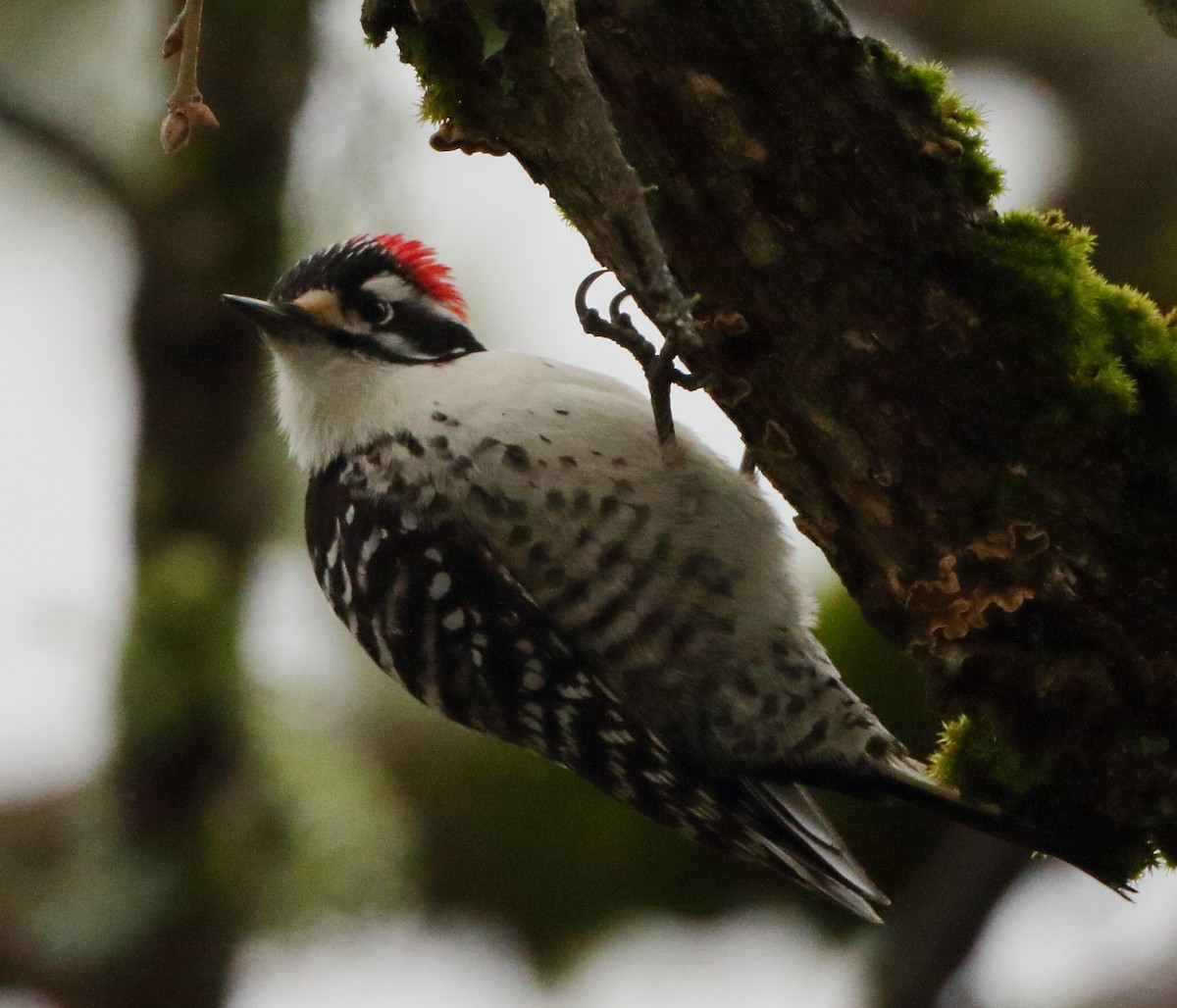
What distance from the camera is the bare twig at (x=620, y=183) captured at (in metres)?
2.17

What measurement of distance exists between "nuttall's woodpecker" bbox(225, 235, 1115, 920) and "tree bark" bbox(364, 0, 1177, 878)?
3.05 feet

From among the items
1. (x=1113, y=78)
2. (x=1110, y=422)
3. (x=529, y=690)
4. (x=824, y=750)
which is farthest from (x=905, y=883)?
(x=1113, y=78)

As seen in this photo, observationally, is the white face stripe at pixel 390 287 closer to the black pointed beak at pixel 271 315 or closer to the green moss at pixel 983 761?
the black pointed beak at pixel 271 315

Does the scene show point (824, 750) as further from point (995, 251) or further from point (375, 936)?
point (375, 936)

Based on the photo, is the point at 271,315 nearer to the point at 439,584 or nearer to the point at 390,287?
the point at 390,287

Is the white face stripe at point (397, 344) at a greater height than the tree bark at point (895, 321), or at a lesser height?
lesser

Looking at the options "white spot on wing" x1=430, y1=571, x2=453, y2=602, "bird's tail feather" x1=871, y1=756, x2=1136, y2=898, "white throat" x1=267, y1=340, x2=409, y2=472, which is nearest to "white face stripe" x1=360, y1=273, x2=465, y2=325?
"white throat" x1=267, y1=340, x2=409, y2=472

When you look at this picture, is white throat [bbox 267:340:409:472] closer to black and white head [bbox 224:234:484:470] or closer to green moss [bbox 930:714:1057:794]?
black and white head [bbox 224:234:484:470]

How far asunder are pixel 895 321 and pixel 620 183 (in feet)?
2.15

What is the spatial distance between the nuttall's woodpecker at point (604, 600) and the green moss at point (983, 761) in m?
0.46

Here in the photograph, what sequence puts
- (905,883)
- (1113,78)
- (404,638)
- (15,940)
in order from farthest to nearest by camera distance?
(1113,78) < (15,940) < (905,883) < (404,638)

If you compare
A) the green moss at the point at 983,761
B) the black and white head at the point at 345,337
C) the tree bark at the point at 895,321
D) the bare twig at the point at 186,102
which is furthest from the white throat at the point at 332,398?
the green moss at the point at 983,761

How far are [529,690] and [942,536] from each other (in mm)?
1400

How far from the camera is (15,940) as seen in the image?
5164mm
